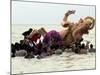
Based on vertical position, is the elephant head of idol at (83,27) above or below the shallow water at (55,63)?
above

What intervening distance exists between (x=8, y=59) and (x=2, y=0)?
630mm

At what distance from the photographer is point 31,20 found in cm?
263

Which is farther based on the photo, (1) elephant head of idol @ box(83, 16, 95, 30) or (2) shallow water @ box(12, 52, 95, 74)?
(1) elephant head of idol @ box(83, 16, 95, 30)

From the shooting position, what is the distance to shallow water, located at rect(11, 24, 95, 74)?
2.56 meters

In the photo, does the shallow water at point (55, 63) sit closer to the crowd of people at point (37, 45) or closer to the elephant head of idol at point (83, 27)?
the crowd of people at point (37, 45)

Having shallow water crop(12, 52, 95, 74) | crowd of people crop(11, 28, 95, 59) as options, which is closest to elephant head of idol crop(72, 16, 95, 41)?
crowd of people crop(11, 28, 95, 59)

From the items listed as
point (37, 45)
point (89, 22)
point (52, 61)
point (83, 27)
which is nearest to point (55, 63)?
point (52, 61)

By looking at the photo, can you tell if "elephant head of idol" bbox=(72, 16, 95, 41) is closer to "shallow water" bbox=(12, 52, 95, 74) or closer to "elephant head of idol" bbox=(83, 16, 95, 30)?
"elephant head of idol" bbox=(83, 16, 95, 30)

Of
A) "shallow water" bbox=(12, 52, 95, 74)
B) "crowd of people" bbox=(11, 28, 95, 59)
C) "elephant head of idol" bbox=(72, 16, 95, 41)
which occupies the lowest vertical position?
"shallow water" bbox=(12, 52, 95, 74)

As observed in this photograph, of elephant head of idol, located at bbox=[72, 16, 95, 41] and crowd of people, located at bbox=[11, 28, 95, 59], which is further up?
elephant head of idol, located at bbox=[72, 16, 95, 41]

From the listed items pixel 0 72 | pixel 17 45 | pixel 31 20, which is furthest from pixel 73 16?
pixel 0 72

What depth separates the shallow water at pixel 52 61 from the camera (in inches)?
101

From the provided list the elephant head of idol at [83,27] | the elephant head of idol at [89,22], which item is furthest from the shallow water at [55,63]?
the elephant head of idol at [89,22]

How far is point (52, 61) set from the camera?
8.91ft
